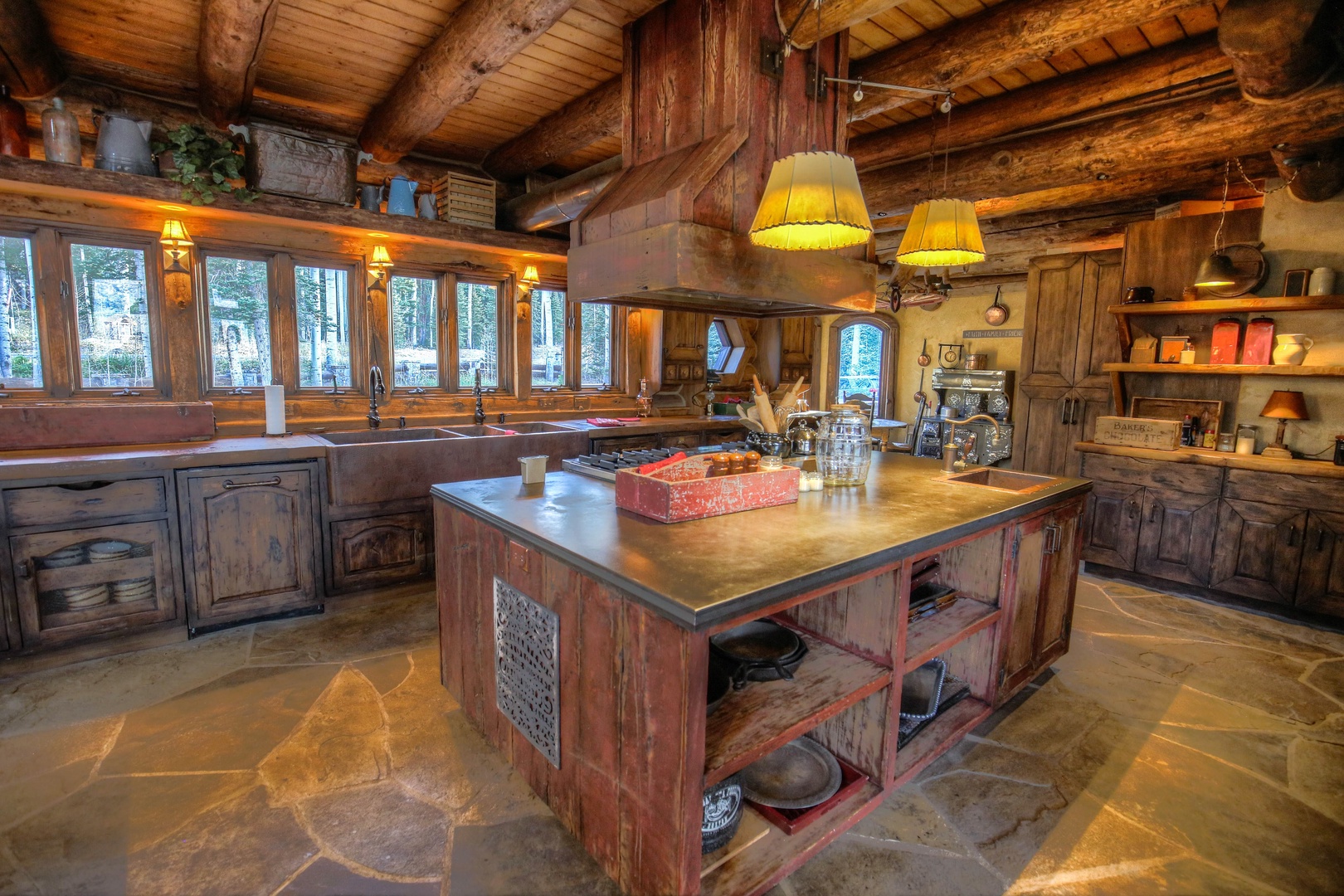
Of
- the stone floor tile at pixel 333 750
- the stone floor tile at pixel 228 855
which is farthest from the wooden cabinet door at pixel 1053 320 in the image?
the stone floor tile at pixel 228 855

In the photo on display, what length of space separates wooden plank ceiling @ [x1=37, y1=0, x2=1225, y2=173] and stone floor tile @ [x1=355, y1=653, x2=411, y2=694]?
3.11 m

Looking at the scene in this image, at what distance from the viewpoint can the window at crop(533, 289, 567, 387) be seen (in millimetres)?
5305

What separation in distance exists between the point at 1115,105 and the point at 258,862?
5564mm

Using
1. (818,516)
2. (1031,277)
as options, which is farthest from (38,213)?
(1031,277)

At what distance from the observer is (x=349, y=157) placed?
393 centimetres

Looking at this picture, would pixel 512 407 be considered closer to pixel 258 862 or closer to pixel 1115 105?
pixel 258 862

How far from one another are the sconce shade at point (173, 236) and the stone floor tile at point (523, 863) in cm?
377

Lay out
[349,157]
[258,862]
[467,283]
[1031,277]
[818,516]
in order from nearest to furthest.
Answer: [258,862] < [818,516] < [349,157] < [467,283] < [1031,277]

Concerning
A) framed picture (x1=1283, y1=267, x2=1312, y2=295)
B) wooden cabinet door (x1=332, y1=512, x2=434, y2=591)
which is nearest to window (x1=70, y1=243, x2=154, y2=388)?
wooden cabinet door (x1=332, y1=512, x2=434, y2=591)

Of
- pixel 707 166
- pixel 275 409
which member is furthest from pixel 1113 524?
pixel 275 409

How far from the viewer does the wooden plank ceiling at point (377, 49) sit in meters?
2.86

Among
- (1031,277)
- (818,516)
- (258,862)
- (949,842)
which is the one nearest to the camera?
(258,862)

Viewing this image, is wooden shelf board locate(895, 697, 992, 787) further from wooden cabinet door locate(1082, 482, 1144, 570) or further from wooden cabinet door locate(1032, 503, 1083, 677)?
wooden cabinet door locate(1082, 482, 1144, 570)

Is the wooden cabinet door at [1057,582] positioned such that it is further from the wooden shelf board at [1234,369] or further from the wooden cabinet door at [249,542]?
the wooden cabinet door at [249,542]
